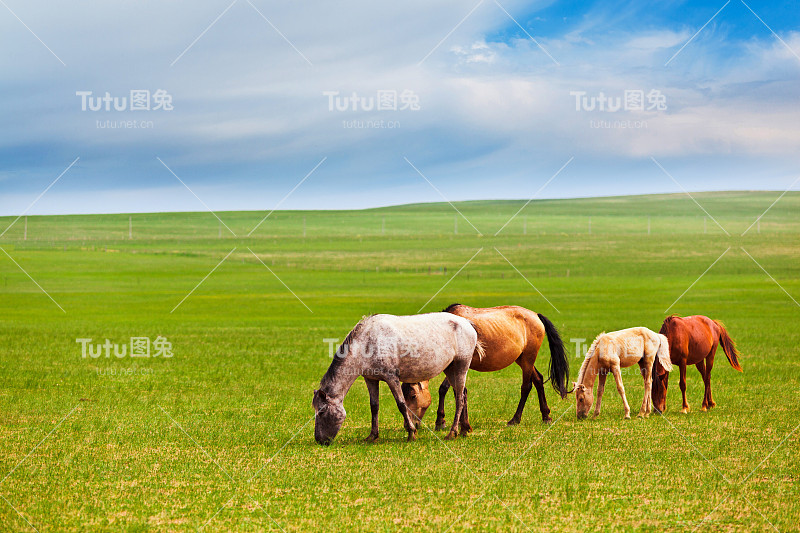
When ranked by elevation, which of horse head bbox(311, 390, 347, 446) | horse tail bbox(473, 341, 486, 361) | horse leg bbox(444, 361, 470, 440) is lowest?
horse head bbox(311, 390, 347, 446)

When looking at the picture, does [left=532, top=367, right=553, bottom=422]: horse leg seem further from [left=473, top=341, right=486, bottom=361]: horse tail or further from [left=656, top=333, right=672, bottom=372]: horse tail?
[left=656, top=333, right=672, bottom=372]: horse tail

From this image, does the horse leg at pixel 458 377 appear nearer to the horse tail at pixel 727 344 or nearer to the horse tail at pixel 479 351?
the horse tail at pixel 479 351

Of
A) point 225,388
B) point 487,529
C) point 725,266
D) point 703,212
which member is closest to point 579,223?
point 703,212

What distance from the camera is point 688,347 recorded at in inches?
670

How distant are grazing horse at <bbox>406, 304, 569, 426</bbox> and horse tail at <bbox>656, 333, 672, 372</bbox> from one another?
187 cm

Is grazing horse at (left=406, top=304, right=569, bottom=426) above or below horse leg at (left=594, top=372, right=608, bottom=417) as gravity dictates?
above

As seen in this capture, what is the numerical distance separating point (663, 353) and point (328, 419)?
Answer: 708 centimetres

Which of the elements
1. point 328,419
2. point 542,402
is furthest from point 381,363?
point 542,402

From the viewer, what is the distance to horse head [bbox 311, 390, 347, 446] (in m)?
13.4

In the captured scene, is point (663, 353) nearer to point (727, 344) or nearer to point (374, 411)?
point (727, 344)

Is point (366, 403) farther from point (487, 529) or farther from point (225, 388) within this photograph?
point (487, 529)

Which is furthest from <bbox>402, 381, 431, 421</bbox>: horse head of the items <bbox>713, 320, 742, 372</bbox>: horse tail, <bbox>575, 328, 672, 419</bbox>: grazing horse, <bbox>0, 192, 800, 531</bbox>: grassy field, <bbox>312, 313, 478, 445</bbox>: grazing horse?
<bbox>713, 320, 742, 372</bbox>: horse tail

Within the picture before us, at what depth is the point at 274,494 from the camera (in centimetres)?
1042

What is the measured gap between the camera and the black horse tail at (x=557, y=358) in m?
15.9
